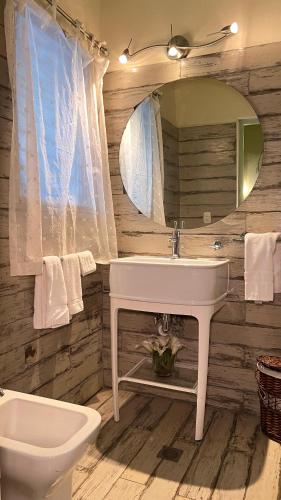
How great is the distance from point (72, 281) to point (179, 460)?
963 millimetres

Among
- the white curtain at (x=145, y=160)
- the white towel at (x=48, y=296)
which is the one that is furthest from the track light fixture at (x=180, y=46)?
the white towel at (x=48, y=296)

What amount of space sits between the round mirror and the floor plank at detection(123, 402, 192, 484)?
1.07m

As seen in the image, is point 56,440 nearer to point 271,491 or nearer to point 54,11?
point 271,491

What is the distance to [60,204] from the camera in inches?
75.3

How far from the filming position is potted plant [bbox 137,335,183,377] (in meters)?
2.25

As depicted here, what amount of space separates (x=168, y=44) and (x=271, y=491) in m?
2.29

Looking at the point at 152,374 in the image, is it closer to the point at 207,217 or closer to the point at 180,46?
the point at 207,217

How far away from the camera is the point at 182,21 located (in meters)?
2.25

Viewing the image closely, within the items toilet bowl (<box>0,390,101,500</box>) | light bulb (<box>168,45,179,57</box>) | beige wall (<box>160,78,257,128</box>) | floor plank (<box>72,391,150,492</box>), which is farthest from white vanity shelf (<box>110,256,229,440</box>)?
light bulb (<box>168,45,179,57</box>)

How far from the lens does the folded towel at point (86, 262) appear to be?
204 cm

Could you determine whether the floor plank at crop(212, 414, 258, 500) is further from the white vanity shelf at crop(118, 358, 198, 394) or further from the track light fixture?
the track light fixture

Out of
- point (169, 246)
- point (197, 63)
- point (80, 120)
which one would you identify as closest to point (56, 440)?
point (169, 246)

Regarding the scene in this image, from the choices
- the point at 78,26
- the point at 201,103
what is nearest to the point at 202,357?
the point at 201,103

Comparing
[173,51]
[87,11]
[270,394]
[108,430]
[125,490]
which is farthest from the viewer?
[87,11]
